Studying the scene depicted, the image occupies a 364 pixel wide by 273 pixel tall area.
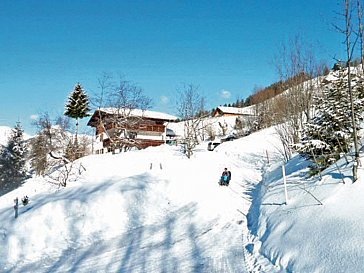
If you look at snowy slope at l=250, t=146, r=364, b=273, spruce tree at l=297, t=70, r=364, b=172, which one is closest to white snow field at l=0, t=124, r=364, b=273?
snowy slope at l=250, t=146, r=364, b=273

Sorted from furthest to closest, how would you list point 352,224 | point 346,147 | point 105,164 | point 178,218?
point 105,164
point 178,218
point 346,147
point 352,224

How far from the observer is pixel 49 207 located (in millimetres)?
11445

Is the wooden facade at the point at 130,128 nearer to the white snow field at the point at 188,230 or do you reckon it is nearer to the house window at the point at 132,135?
the house window at the point at 132,135

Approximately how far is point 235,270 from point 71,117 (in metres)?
43.7

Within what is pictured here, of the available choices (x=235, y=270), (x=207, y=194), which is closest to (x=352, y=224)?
(x=235, y=270)

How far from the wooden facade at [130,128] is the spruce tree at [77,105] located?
1.80 metres

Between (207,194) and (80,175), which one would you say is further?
(80,175)

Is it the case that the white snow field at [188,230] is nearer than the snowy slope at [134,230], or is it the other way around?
the white snow field at [188,230]

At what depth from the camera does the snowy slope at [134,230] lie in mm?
7805

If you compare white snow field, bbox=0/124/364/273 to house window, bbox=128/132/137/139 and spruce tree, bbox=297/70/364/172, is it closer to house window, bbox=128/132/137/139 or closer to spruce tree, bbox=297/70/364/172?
spruce tree, bbox=297/70/364/172

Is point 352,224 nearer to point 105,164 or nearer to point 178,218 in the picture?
point 178,218

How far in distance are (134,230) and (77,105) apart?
38.2 m

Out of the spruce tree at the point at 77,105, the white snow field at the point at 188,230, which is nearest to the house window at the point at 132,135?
the spruce tree at the point at 77,105

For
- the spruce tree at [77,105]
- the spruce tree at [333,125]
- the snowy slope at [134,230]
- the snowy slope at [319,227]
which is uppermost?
the spruce tree at [77,105]
